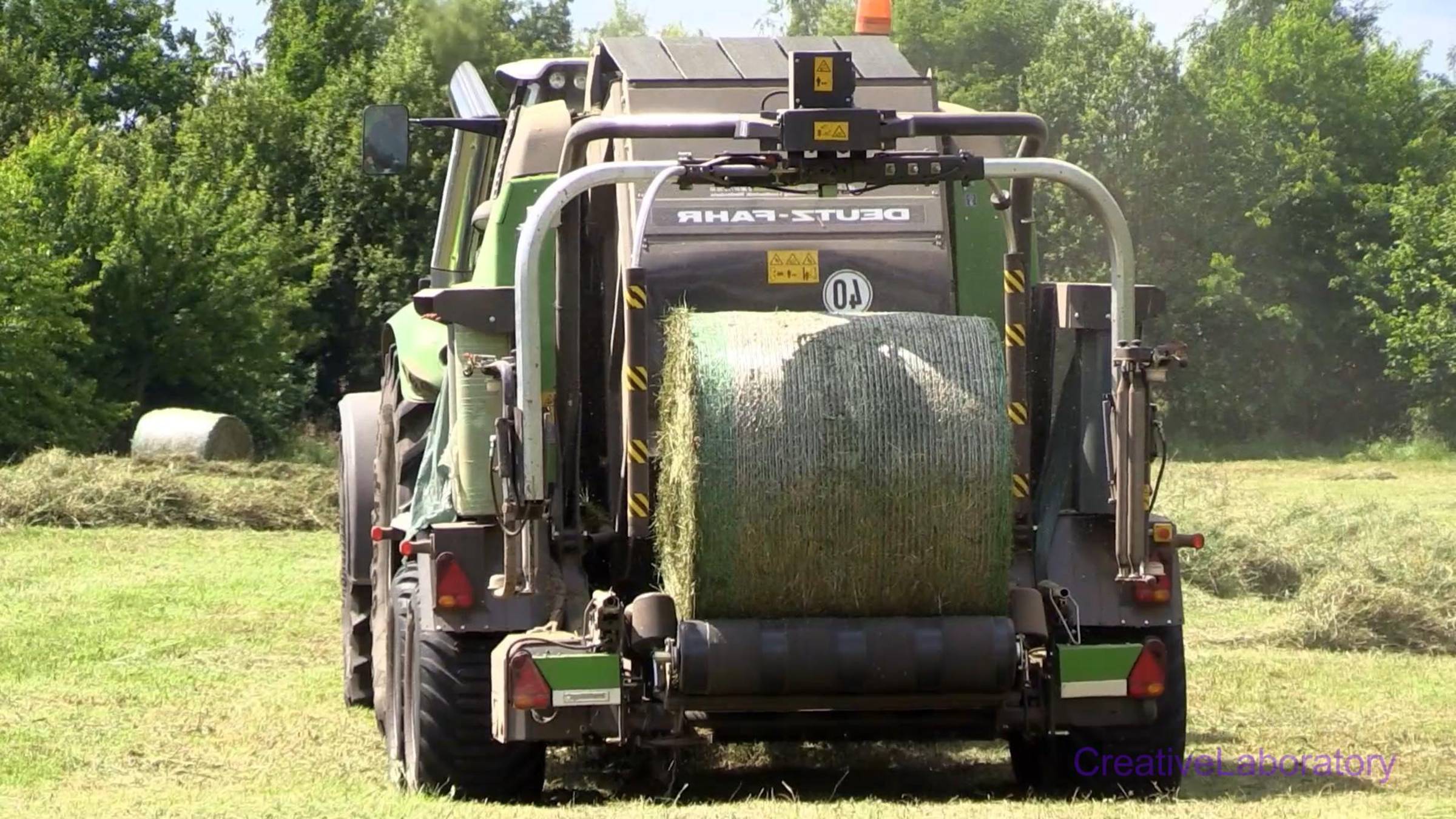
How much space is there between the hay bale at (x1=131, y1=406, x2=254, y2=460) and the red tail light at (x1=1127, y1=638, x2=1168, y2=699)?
18.9 m

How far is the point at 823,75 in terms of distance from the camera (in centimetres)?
702

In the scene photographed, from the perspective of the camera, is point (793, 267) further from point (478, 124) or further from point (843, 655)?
point (478, 124)

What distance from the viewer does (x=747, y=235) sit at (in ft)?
25.5

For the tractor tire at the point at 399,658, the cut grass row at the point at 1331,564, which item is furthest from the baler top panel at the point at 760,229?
the cut grass row at the point at 1331,564

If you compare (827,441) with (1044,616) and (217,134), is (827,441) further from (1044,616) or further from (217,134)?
(217,134)

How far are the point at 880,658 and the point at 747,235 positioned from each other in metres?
1.64

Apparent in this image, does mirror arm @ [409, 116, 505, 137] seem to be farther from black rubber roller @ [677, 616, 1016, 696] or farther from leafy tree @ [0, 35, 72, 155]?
leafy tree @ [0, 35, 72, 155]

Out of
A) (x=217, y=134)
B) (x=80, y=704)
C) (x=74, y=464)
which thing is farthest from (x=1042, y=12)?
(x=80, y=704)

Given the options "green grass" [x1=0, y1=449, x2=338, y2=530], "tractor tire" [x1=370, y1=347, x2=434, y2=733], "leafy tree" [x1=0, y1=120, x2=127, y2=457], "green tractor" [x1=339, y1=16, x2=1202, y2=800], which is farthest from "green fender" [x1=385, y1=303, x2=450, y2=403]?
"leafy tree" [x1=0, y1=120, x2=127, y2=457]

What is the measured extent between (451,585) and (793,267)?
5.32ft

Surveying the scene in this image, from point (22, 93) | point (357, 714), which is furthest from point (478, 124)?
point (22, 93)

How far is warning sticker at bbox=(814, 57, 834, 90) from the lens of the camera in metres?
7.01

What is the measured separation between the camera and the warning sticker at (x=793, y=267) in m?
7.73

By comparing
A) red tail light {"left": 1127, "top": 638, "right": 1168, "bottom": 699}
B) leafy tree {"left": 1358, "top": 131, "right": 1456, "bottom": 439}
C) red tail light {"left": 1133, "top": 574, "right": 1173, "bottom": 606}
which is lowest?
red tail light {"left": 1127, "top": 638, "right": 1168, "bottom": 699}
